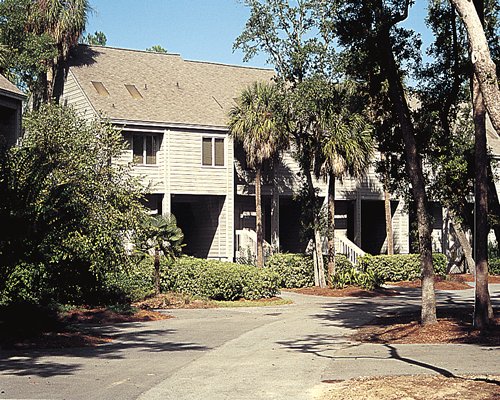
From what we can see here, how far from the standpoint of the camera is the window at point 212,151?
34.4m

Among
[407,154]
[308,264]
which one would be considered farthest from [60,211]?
[308,264]

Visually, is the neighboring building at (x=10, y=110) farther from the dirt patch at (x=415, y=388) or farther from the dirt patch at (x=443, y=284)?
the dirt patch at (x=443, y=284)

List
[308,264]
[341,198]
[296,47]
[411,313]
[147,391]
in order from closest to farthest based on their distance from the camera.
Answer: [147,391] → [411,313] → [296,47] → [308,264] → [341,198]

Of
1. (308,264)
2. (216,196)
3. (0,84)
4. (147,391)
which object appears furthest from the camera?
(216,196)

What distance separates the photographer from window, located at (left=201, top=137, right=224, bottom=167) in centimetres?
3441

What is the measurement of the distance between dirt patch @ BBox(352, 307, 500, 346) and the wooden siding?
17.7m

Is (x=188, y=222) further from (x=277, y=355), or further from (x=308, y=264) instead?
(x=277, y=355)

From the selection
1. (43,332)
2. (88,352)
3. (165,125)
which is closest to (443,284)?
(165,125)

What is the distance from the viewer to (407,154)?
18.4 meters

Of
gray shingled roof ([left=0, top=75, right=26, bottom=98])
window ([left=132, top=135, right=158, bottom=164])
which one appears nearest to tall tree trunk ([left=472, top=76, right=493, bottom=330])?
gray shingled roof ([left=0, top=75, right=26, bottom=98])

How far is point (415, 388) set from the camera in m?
10.7

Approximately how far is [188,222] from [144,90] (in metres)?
6.55

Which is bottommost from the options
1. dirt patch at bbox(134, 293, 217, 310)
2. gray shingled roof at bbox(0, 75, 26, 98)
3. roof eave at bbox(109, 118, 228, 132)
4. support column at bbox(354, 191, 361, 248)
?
dirt patch at bbox(134, 293, 217, 310)

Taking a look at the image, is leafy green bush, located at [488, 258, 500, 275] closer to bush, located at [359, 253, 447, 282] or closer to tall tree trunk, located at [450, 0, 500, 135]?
bush, located at [359, 253, 447, 282]
